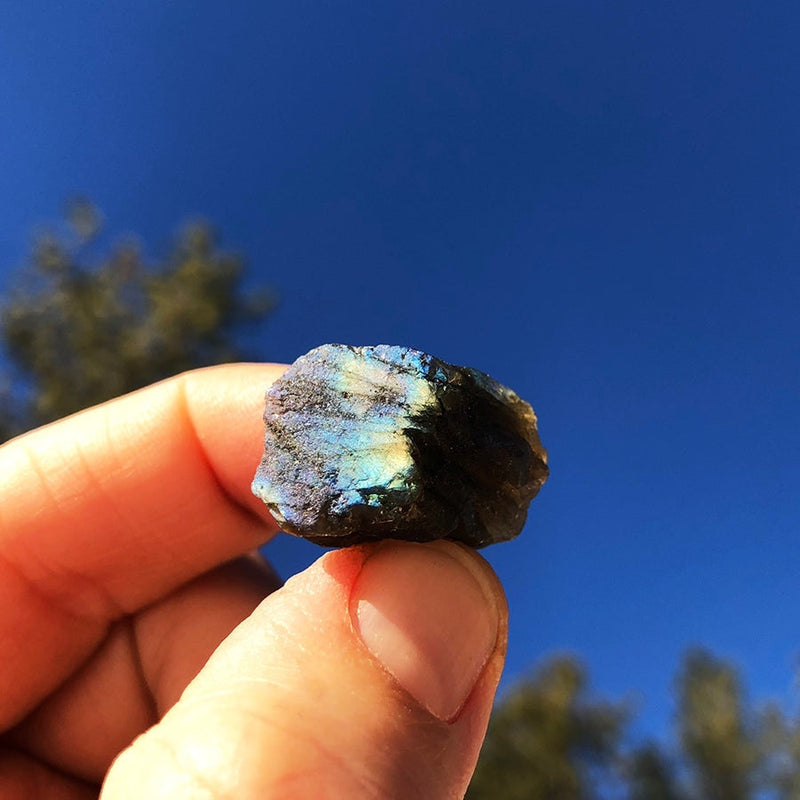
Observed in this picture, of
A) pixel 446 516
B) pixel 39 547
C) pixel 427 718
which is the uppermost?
pixel 446 516

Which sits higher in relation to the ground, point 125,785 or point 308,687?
point 308,687

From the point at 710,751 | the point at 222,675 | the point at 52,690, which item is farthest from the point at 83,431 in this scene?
the point at 710,751

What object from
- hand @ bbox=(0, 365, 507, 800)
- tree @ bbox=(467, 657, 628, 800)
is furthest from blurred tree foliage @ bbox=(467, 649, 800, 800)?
hand @ bbox=(0, 365, 507, 800)

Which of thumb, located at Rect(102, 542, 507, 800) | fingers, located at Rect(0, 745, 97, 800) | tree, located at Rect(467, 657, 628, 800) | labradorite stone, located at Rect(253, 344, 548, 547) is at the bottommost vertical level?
fingers, located at Rect(0, 745, 97, 800)

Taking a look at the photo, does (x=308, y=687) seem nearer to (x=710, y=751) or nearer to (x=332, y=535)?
(x=332, y=535)

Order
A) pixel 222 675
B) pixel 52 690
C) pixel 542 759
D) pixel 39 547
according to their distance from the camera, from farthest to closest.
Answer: pixel 542 759 → pixel 52 690 → pixel 39 547 → pixel 222 675

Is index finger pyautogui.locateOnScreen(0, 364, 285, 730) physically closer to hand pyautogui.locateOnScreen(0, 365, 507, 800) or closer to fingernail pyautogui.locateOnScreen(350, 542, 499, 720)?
hand pyautogui.locateOnScreen(0, 365, 507, 800)

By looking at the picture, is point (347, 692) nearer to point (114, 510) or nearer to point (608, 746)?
point (114, 510)

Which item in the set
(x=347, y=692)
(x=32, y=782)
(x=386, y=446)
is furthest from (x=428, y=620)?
Answer: (x=32, y=782)
